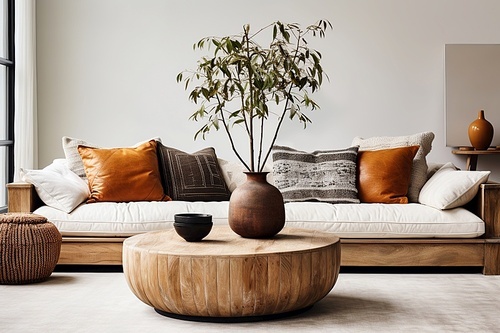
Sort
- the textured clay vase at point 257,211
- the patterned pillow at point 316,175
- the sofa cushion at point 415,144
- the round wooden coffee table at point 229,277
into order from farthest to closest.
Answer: the sofa cushion at point 415,144
the patterned pillow at point 316,175
the textured clay vase at point 257,211
the round wooden coffee table at point 229,277

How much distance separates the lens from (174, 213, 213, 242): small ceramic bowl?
11.9ft

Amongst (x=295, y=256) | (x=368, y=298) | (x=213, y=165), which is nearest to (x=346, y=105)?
(x=213, y=165)

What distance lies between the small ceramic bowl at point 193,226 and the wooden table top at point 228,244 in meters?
0.04

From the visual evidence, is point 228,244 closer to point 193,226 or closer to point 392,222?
point 193,226

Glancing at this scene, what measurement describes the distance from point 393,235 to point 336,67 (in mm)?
1972

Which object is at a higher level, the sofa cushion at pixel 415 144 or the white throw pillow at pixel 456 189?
the sofa cushion at pixel 415 144

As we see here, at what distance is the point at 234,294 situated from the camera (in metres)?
3.32

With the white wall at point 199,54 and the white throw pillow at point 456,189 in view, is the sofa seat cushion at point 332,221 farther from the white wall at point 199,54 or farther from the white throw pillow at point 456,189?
the white wall at point 199,54

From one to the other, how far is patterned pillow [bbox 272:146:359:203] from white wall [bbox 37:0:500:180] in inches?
30.8

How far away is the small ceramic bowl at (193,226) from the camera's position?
3.63 meters

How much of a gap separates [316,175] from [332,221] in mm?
649

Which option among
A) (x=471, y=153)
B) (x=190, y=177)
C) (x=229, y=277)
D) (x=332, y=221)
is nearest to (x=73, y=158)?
(x=190, y=177)

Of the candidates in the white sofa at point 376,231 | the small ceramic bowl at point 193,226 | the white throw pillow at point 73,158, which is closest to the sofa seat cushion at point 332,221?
the white sofa at point 376,231

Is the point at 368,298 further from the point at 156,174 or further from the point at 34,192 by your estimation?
the point at 34,192
